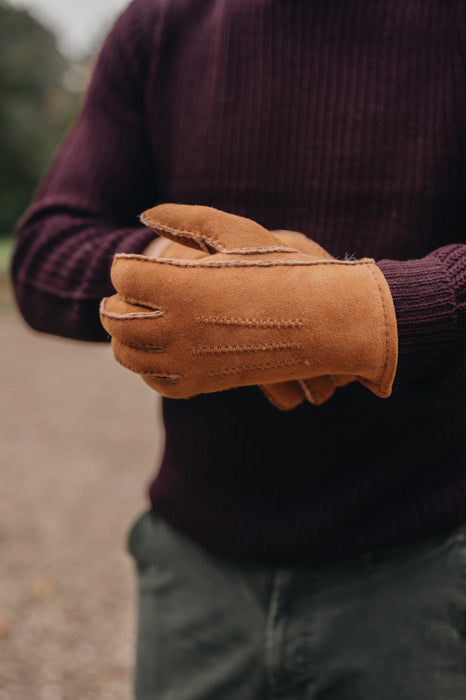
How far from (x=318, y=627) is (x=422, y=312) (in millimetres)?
639

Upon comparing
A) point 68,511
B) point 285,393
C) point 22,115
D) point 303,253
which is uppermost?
point 303,253

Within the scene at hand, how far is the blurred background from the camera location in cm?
253

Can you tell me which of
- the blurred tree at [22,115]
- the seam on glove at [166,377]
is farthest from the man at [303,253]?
the blurred tree at [22,115]

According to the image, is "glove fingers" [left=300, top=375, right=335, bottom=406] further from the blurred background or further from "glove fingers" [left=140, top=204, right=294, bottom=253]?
the blurred background

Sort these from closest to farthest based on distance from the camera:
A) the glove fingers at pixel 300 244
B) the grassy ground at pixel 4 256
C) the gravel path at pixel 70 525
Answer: the glove fingers at pixel 300 244, the gravel path at pixel 70 525, the grassy ground at pixel 4 256

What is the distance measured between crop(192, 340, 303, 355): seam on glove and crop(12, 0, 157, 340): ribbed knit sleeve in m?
0.33

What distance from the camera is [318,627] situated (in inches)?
47.6

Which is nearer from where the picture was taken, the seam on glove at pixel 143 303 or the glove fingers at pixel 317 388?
the seam on glove at pixel 143 303

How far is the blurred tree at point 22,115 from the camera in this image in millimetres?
17109

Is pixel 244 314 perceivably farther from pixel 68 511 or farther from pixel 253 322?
pixel 68 511

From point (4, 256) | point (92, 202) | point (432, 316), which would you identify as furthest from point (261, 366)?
point (4, 256)

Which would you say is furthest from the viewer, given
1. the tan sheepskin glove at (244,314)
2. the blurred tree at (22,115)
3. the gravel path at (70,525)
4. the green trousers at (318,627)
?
the blurred tree at (22,115)

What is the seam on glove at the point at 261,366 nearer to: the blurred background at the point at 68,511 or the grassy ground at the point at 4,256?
the blurred background at the point at 68,511

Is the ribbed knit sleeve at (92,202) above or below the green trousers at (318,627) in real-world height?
above
